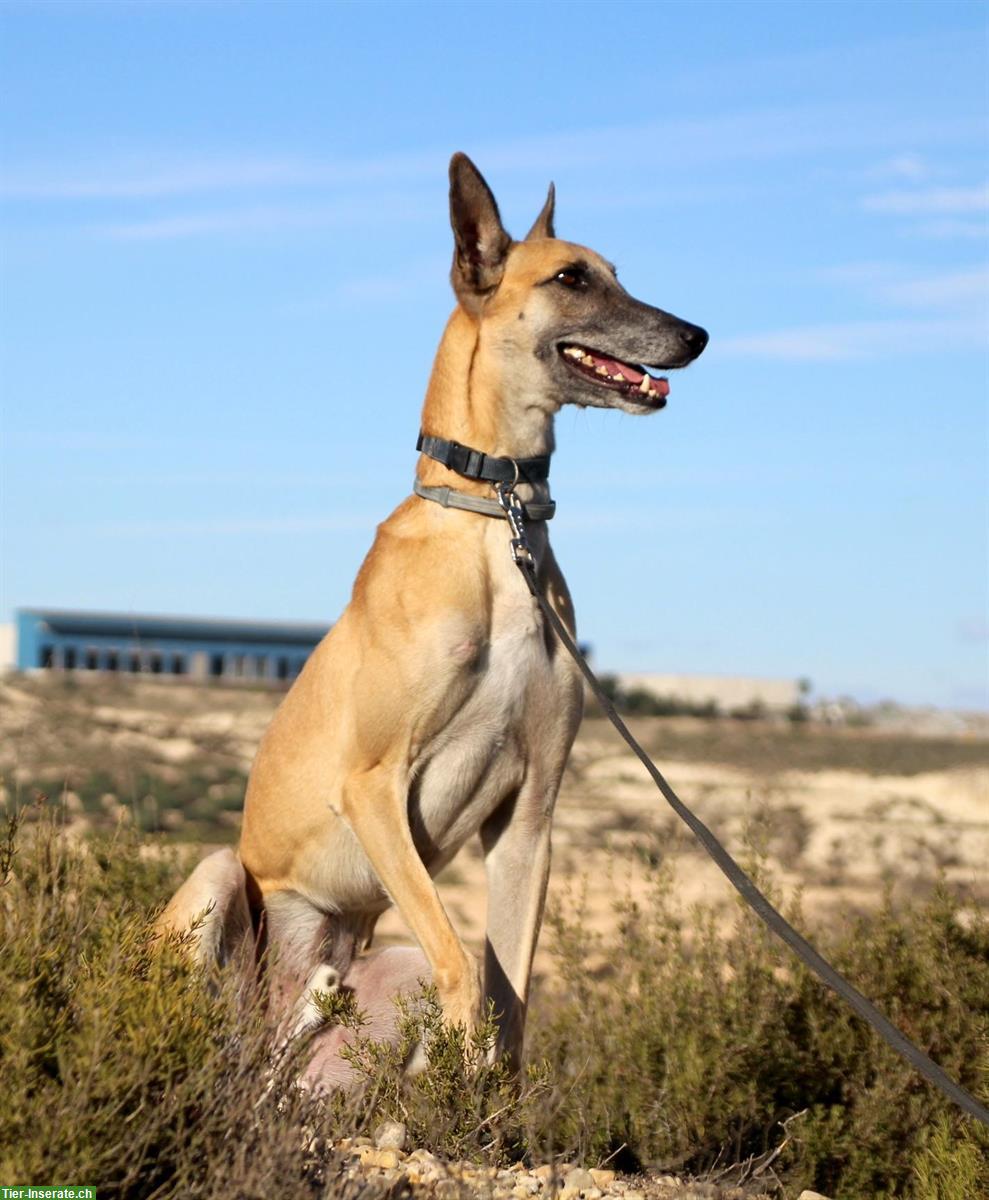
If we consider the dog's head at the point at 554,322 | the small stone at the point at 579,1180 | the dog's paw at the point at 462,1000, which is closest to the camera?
the small stone at the point at 579,1180

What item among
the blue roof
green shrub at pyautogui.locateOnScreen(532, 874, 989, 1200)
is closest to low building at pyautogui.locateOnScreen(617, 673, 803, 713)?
the blue roof

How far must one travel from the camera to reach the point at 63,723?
126 ft

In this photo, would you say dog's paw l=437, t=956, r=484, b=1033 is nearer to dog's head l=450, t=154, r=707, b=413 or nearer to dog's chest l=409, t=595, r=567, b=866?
dog's chest l=409, t=595, r=567, b=866

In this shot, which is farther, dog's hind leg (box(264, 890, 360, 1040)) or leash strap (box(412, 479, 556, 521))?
dog's hind leg (box(264, 890, 360, 1040))

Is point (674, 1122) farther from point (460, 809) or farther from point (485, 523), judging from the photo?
point (485, 523)

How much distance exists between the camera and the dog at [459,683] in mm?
6113

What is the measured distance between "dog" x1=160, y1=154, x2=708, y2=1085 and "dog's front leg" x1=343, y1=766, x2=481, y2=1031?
0.04 feet

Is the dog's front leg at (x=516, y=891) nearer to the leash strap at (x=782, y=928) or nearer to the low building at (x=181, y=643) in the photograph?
the leash strap at (x=782, y=928)

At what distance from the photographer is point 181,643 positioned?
205 feet

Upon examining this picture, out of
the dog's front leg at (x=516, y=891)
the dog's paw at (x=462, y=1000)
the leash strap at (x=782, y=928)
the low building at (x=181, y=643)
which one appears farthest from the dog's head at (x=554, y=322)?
the low building at (x=181, y=643)

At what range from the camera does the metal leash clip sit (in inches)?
243

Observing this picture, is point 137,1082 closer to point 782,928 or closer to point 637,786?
point 782,928

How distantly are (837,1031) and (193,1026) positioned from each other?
422 centimetres

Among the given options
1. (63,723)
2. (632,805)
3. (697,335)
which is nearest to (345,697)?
(697,335)
